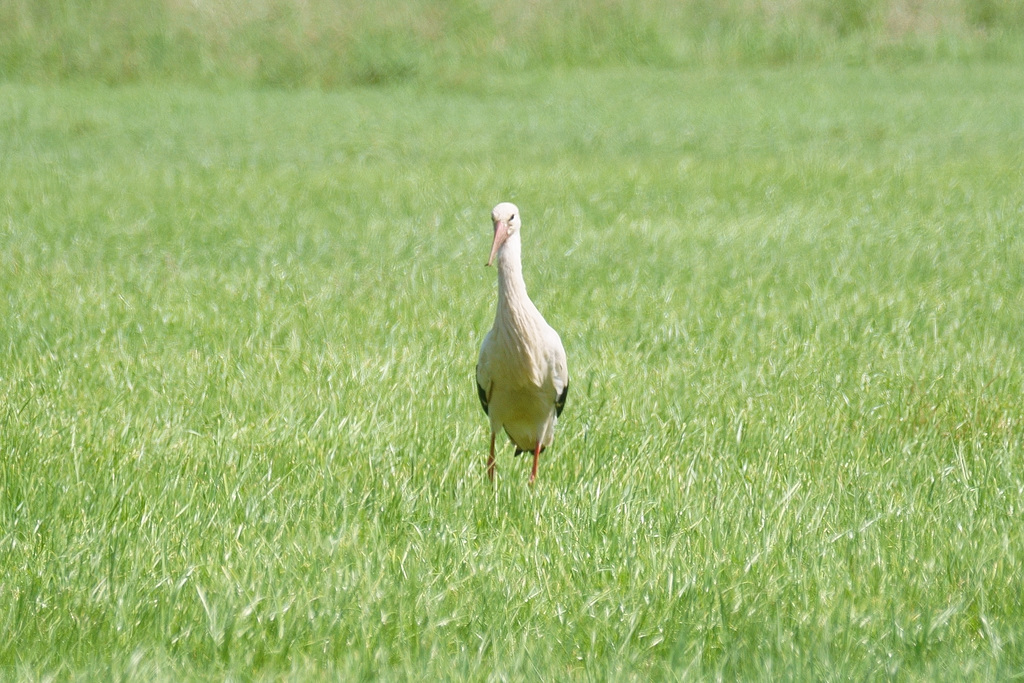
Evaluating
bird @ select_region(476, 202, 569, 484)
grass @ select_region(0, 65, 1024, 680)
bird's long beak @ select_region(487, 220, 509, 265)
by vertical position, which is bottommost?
grass @ select_region(0, 65, 1024, 680)

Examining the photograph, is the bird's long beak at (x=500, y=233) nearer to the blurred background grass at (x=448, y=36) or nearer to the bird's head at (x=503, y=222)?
the bird's head at (x=503, y=222)

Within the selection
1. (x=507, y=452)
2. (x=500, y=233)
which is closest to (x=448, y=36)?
(x=507, y=452)

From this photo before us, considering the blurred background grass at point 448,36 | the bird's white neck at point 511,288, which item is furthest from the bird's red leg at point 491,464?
the blurred background grass at point 448,36

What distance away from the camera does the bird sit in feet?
14.9

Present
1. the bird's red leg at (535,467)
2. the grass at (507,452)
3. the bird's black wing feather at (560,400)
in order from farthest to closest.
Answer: the bird's black wing feather at (560,400) → the bird's red leg at (535,467) → the grass at (507,452)

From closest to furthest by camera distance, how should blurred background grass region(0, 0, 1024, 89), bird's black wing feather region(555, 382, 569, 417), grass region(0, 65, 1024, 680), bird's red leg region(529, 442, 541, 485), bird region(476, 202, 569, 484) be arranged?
grass region(0, 65, 1024, 680)
bird region(476, 202, 569, 484)
bird's red leg region(529, 442, 541, 485)
bird's black wing feather region(555, 382, 569, 417)
blurred background grass region(0, 0, 1024, 89)

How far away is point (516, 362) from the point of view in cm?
473

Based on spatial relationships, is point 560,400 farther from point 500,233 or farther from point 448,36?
point 448,36

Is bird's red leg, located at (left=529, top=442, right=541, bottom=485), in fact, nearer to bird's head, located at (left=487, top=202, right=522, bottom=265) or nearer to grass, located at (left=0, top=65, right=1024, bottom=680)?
grass, located at (left=0, top=65, right=1024, bottom=680)

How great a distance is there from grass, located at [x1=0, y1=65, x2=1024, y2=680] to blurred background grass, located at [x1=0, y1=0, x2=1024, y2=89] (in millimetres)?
10266

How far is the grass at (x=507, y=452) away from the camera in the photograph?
335 centimetres

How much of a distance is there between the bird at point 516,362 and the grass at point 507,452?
21 centimetres

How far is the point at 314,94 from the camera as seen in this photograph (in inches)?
851

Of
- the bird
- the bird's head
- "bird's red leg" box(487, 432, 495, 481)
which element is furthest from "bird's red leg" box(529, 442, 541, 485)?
the bird's head
